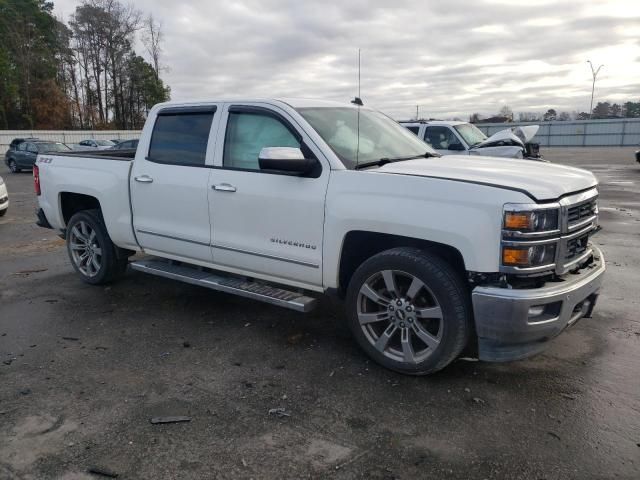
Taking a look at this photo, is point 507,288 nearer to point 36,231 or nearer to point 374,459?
point 374,459

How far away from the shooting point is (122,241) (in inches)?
220

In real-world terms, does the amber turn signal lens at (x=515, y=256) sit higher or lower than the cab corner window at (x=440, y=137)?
lower

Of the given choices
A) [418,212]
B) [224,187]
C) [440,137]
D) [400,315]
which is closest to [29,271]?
[224,187]

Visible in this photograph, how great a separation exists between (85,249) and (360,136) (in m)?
3.62

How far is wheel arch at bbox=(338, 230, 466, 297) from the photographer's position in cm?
365

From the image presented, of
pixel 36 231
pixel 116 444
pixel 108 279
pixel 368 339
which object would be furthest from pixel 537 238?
pixel 36 231

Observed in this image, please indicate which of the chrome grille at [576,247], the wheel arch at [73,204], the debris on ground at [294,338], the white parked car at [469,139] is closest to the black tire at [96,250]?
the wheel arch at [73,204]

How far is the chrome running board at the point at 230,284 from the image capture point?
13.4ft

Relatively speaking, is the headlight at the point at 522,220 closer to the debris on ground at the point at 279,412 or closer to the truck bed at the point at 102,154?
the debris on ground at the point at 279,412

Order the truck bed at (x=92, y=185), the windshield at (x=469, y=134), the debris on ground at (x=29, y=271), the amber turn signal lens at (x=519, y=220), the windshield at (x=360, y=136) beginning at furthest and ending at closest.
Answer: the windshield at (x=469, y=134) → the debris on ground at (x=29, y=271) → the truck bed at (x=92, y=185) → the windshield at (x=360, y=136) → the amber turn signal lens at (x=519, y=220)

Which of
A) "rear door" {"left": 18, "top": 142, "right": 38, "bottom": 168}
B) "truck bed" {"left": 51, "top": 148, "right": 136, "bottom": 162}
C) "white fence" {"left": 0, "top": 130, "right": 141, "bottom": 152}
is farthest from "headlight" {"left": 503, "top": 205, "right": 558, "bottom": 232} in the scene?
"white fence" {"left": 0, "top": 130, "right": 141, "bottom": 152}

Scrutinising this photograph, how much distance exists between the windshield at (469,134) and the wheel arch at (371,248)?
898 cm

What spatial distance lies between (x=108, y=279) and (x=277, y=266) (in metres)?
2.68

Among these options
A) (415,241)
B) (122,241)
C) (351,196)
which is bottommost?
(122,241)
